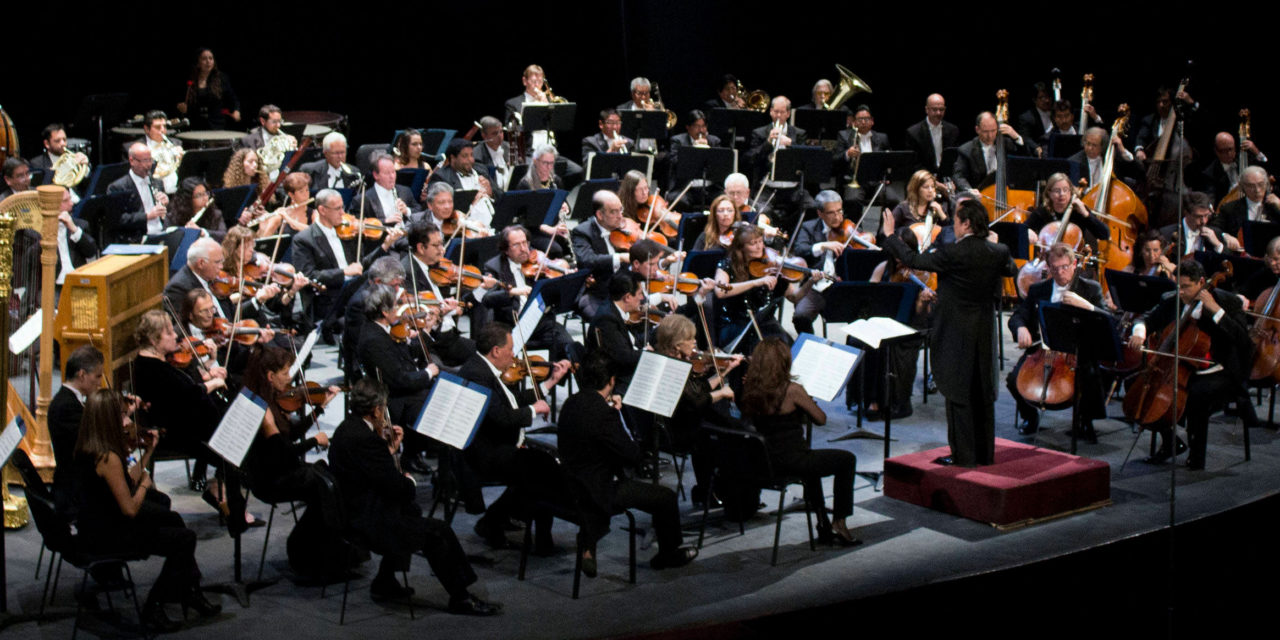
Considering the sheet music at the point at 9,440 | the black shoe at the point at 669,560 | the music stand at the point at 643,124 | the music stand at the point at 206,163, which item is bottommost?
the black shoe at the point at 669,560

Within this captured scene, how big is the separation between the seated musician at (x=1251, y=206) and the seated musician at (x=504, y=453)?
20.1 feet

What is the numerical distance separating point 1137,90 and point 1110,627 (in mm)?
8528

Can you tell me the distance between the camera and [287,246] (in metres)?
9.59

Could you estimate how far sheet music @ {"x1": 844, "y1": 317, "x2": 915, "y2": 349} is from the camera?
23.6 feet

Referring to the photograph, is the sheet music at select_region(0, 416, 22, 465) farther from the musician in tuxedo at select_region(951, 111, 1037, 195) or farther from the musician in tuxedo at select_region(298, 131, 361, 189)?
the musician in tuxedo at select_region(951, 111, 1037, 195)

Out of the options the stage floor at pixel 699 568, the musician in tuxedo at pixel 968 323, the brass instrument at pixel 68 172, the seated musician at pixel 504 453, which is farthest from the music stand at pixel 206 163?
the musician in tuxedo at pixel 968 323

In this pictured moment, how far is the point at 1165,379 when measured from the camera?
24.9 ft

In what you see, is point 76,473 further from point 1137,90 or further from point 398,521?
point 1137,90

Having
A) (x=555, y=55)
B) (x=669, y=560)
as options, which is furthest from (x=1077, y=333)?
(x=555, y=55)

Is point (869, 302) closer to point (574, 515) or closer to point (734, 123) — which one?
point (574, 515)

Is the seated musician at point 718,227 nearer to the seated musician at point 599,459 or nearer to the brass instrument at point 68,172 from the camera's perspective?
the seated musician at point 599,459

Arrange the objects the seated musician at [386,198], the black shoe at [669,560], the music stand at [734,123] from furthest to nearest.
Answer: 1. the music stand at [734,123]
2. the seated musician at [386,198]
3. the black shoe at [669,560]

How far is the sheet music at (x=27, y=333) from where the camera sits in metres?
6.44

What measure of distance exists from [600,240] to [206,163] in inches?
132
